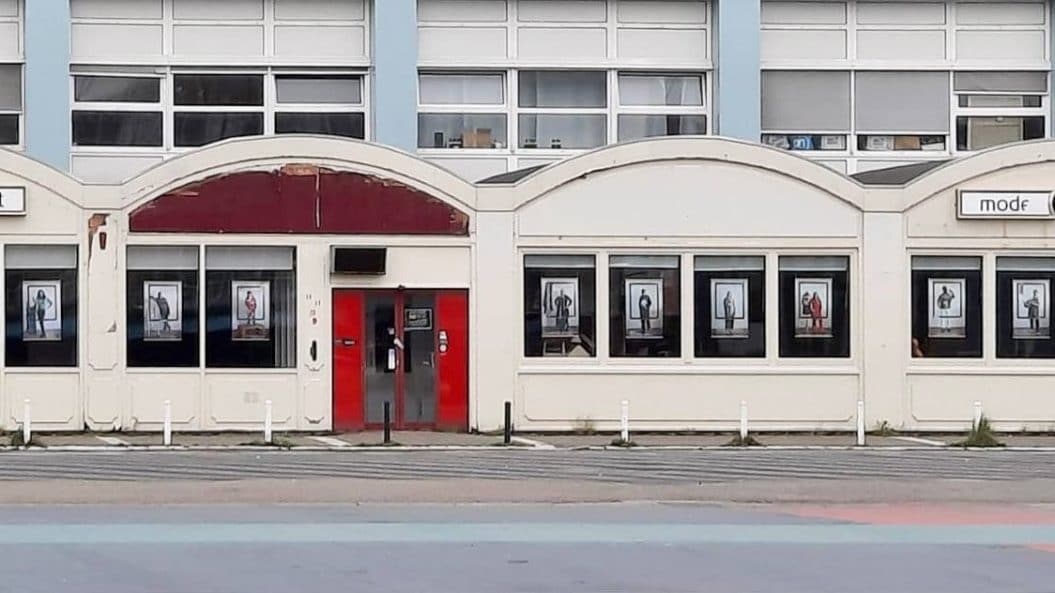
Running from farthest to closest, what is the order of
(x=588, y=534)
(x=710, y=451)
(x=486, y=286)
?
(x=486, y=286) < (x=710, y=451) < (x=588, y=534)

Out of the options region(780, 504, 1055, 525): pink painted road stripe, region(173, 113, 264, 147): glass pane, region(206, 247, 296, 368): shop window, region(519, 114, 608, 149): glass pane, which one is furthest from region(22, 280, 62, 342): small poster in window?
region(780, 504, 1055, 525): pink painted road stripe

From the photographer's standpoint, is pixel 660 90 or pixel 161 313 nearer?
pixel 161 313

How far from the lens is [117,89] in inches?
1163

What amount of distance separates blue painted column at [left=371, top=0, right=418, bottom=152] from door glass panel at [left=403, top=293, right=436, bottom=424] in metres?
5.14

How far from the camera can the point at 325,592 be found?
1134 centimetres

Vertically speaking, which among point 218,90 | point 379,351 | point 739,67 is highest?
point 739,67

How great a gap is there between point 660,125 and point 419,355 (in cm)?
794

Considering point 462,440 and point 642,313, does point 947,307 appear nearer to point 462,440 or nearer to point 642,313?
point 642,313

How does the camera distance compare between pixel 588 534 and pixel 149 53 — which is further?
pixel 149 53

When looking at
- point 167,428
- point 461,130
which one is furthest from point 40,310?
point 461,130

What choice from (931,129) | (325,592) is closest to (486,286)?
(931,129)

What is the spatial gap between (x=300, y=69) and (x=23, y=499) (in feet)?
47.6

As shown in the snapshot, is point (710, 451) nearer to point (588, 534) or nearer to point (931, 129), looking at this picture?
point (588, 534)

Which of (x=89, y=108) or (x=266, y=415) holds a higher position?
(x=89, y=108)
